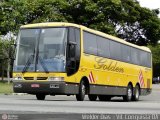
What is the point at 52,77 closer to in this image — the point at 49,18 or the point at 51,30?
the point at 51,30

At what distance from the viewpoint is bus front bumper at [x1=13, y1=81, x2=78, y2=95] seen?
22.6 m

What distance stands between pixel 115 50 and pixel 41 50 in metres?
6.59

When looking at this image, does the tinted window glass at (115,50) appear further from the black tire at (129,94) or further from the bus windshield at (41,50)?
the bus windshield at (41,50)

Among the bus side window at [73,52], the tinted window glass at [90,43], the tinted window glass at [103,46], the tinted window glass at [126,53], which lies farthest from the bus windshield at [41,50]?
the tinted window glass at [126,53]

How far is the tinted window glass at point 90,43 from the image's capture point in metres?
24.4

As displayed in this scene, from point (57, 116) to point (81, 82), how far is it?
11.3m

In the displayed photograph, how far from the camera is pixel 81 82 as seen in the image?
78.1 feet

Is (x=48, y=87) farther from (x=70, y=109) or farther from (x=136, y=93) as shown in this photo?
(x=136, y=93)

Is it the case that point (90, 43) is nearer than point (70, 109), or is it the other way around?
point (70, 109)

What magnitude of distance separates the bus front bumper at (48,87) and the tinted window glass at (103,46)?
3585 millimetres

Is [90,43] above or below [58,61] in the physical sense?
above

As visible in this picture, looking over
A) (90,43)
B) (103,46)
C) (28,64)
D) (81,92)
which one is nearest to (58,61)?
(28,64)

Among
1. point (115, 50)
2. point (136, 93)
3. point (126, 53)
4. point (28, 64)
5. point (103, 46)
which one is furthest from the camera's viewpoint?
point (136, 93)

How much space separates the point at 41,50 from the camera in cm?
2308
